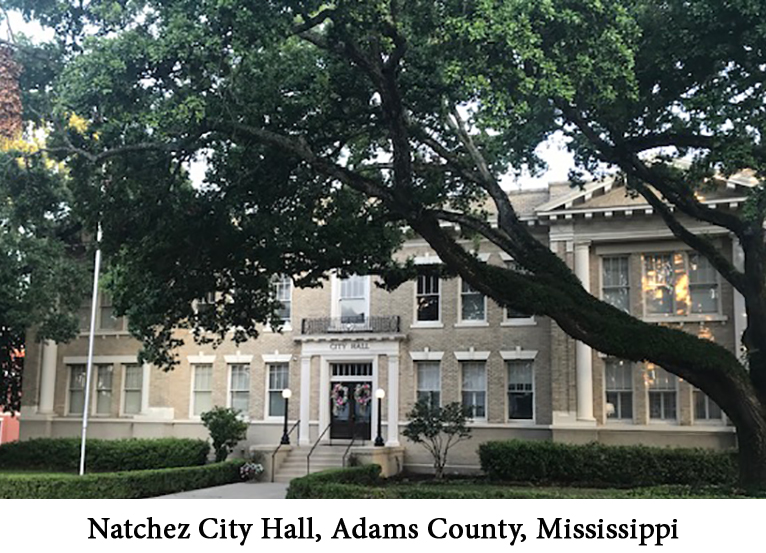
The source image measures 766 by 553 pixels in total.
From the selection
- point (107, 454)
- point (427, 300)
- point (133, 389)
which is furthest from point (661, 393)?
point (133, 389)

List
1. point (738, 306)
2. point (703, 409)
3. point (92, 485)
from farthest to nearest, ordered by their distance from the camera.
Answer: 1. point (703, 409)
2. point (738, 306)
3. point (92, 485)

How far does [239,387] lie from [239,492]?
8498 millimetres

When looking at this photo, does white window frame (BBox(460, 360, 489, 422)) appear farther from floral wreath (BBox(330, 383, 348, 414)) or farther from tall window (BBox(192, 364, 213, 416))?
tall window (BBox(192, 364, 213, 416))

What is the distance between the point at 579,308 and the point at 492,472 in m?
11.8

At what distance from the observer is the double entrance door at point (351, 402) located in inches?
1152

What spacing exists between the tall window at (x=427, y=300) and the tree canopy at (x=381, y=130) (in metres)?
9.27

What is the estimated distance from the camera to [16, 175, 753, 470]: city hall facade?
85.7 ft

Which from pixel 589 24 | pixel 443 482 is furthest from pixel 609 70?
pixel 443 482

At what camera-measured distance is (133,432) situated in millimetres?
31781

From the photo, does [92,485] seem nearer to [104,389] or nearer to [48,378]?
[104,389]

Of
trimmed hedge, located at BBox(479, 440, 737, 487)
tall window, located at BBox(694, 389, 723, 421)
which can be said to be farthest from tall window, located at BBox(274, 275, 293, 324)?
tall window, located at BBox(694, 389, 723, 421)

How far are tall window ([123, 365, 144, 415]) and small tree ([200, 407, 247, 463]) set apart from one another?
191 inches

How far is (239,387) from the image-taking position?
3109 centimetres

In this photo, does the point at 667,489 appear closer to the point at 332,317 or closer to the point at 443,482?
the point at 443,482
